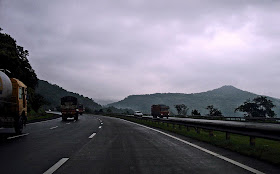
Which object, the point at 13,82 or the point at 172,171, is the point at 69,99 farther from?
the point at 172,171

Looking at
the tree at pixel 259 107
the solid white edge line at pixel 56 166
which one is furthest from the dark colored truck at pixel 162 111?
the solid white edge line at pixel 56 166

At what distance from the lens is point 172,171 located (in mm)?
5336

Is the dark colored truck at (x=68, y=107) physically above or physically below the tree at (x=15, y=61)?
below

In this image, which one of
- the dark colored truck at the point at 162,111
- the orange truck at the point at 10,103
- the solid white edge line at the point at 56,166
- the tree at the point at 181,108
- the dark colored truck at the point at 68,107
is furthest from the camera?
the tree at the point at 181,108

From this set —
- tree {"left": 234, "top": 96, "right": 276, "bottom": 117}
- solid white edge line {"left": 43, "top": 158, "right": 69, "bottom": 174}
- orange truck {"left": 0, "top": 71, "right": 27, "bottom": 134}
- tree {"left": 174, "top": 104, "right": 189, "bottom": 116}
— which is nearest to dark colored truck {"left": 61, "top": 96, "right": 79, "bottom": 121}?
orange truck {"left": 0, "top": 71, "right": 27, "bottom": 134}

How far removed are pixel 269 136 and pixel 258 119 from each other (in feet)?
82.2

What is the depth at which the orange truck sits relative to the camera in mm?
11734

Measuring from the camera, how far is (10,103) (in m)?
12.5

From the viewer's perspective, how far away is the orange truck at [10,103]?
1173 cm

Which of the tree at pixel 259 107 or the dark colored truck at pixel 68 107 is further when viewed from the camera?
the tree at pixel 259 107

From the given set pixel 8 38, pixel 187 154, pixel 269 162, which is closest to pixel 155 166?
pixel 187 154

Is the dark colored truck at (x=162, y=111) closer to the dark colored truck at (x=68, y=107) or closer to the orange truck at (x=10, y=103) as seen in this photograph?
the dark colored truck at (x=68, y=107)

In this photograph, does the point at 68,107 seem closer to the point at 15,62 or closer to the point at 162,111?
the point at 15,62

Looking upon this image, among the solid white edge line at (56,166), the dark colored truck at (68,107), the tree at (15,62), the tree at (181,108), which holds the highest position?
the tree at (15,62)
